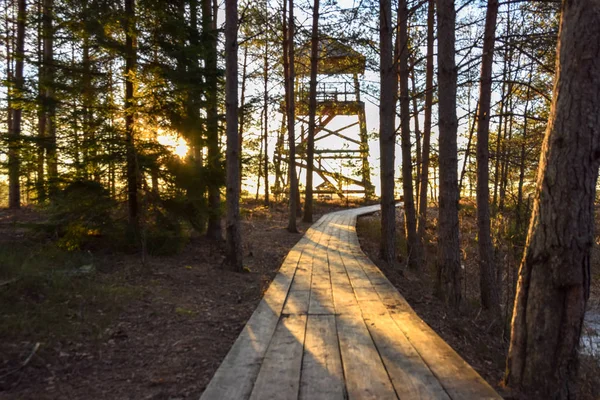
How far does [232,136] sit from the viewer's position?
7.21 meters

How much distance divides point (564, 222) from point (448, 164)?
358 centimetres

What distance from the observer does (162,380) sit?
3.16 metres

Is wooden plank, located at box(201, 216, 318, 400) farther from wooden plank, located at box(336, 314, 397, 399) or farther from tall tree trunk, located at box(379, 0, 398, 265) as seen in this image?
tall tree trunk, located at box(379, 0, 398, 265)

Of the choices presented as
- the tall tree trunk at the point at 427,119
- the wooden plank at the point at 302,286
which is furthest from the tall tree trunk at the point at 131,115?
the tall tree trunk at the point at 427,119

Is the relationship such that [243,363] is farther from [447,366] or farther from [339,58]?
[339,58]

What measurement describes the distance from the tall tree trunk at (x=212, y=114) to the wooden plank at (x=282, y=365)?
5.26 meters

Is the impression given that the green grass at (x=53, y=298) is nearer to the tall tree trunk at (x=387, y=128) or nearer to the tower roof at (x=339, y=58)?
the tall tree trunk at (x=387, y=128)

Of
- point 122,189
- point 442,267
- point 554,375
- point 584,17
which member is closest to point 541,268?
point 554,375

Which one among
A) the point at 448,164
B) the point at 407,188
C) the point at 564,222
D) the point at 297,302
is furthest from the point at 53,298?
the point at 407,188

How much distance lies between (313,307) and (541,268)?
2.66 meters

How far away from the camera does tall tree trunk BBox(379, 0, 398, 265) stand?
27.6ft

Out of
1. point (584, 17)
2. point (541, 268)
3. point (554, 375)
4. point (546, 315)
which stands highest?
point (584, 17)

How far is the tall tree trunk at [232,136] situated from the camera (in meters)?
7.12

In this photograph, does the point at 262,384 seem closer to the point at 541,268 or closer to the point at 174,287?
the point at 541,268
